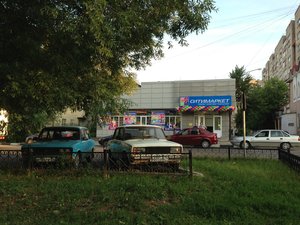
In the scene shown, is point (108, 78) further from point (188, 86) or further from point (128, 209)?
point (188, 86)

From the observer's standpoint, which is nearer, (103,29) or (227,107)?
(103,29)

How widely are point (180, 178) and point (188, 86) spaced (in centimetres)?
2685

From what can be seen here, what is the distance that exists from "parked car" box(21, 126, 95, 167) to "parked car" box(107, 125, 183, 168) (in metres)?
0.97

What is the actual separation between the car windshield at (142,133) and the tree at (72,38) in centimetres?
281

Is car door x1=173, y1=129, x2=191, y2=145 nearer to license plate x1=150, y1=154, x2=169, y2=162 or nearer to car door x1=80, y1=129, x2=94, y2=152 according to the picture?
car door x1=80, y1=129, x2=94, y2=152

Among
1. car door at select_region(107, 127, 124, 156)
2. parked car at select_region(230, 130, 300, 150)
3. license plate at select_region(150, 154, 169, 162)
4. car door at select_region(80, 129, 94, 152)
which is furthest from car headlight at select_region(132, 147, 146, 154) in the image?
parked car at select_region(230, 130, 300, 150)

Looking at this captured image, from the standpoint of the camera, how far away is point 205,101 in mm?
33375

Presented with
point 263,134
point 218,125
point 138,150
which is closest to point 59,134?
point 138,150

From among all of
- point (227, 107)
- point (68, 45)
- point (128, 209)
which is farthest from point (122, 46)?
point (227, 107)

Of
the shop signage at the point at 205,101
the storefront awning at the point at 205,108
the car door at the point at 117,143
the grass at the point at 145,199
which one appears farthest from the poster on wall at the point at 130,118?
the grass at the point at 145,199

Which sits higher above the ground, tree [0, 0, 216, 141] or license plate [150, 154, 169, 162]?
tree [0, 0, 216, 141]

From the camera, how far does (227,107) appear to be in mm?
32562

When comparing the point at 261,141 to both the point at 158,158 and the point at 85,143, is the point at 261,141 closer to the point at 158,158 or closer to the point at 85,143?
the point at 85,143

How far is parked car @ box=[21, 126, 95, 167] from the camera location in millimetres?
9281
